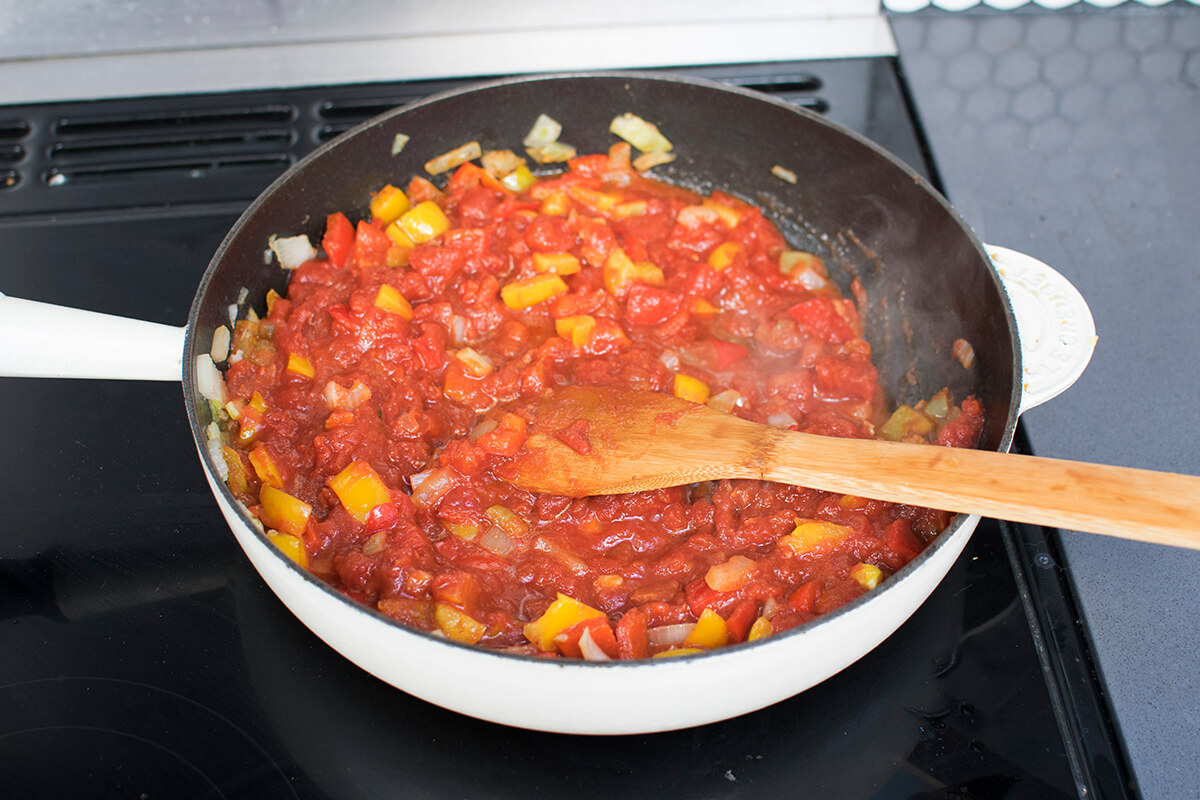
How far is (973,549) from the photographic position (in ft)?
6.98

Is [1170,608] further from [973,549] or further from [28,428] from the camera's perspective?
[28,428]

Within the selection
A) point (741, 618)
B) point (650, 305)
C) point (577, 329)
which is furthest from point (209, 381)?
point (741, 618)

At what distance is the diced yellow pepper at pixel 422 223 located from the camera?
8.47ft

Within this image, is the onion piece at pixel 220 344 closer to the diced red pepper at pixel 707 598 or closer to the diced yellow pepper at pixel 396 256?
the diced yellow pepper at pixel 396 256

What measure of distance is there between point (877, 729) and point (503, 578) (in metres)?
0.77

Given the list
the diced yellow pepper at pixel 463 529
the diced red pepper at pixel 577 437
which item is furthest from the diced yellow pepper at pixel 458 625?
the diced red pepper at pixel 577 437

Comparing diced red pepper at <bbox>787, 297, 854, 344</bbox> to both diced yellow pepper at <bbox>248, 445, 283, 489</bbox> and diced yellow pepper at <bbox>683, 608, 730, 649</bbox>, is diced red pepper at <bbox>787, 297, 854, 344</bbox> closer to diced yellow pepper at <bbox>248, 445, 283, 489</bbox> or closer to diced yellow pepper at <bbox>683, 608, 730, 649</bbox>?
diced yellow pepper at <bbox>683, 608, 730, 649</bbox>

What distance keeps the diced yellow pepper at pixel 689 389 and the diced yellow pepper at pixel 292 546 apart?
92 cm

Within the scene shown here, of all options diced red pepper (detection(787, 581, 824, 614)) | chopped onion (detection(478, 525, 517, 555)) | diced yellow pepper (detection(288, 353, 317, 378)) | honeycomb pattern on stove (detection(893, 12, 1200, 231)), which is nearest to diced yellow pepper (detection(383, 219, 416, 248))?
diced yellow pepper (detection(288, 353, 317, 378))

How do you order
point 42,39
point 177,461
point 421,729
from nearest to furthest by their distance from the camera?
point 421,729 → point 177,461 → point 42,39

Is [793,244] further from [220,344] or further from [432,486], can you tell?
[220,344]

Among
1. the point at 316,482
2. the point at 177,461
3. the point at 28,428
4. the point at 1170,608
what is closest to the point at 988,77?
the point at 1170,608

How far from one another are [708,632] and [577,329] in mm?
891

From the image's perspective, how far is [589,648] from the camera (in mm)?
1766
